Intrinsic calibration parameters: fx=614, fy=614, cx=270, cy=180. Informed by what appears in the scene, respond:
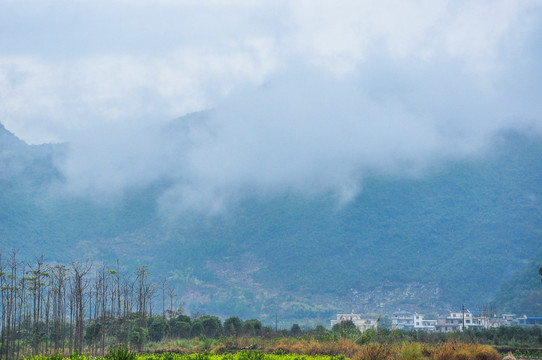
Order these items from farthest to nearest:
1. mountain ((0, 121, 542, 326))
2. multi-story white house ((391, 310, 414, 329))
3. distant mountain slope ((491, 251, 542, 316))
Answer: mountain ((0, 121, 542, 326)) < multi-story white house ((391, 310, 414, 329)) < distant mountain slope ((491, 251, 542, 316))

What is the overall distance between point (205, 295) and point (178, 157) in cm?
7272

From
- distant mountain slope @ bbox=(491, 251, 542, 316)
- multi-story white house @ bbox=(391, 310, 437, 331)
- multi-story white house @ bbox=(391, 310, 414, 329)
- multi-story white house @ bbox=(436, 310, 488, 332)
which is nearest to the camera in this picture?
multi-story white house @ bbox=(436, 310, 488, 332)

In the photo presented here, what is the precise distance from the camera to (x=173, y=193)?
175 meters

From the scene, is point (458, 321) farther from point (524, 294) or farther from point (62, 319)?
point (62, 319)

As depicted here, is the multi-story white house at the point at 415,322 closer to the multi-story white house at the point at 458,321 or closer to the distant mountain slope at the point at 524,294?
the multi-story white house at the point at 458,321

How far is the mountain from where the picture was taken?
125m

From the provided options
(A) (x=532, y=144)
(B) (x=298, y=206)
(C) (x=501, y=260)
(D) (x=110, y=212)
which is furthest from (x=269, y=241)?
(A) (x=532, y=144)

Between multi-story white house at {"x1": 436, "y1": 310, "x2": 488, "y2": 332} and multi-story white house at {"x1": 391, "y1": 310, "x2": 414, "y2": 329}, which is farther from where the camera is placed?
multi-story white house at {"x1": 391, "y1": 310, "x2": 414, "y2": 329}

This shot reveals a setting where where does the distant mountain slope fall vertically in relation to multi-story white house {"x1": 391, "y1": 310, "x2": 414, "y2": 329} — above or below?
above

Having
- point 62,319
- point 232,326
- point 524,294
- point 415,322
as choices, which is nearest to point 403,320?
point 415,322

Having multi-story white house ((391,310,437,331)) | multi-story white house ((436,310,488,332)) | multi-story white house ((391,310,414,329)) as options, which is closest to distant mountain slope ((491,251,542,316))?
multi-story white house ((436,310,488,332))

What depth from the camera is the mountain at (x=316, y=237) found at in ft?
411

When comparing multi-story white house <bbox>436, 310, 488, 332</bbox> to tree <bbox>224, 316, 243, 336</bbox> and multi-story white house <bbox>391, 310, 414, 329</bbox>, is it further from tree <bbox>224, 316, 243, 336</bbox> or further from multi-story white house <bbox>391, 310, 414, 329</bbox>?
tree <bbox>224, 316, 243, 336</bbox>

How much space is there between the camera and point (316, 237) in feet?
495
